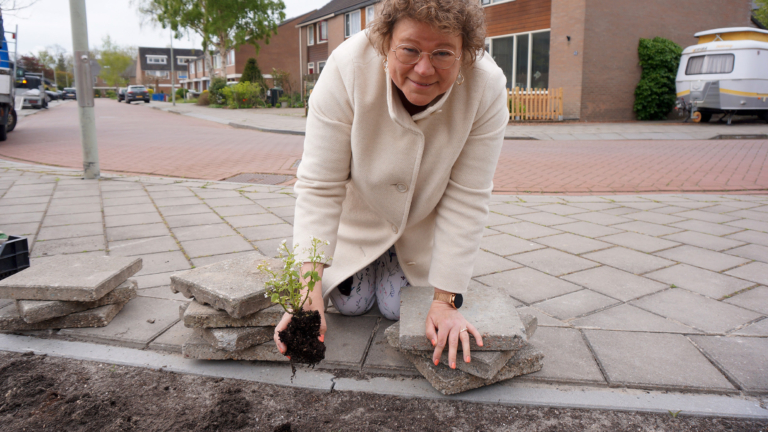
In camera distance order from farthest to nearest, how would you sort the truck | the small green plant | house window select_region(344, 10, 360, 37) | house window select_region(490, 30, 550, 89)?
house window select_region(344, 10, 360, 37), house window select_region(490, 30, 550, 89), the truck, the small green plant

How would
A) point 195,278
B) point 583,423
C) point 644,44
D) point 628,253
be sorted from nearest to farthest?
1. point 583,423
2. point 195,278
3. point 628,253
4. point 644,44

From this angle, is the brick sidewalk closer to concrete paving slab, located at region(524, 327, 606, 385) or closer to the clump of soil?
concrete paving slab, located at region(524, 327, 606, 385)

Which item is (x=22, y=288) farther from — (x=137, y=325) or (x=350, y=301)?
(x=350, y=301)

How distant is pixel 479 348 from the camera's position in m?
1.84

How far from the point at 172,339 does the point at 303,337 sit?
879 mm

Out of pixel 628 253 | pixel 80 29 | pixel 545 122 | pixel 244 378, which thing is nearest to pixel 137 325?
pixel 244 378

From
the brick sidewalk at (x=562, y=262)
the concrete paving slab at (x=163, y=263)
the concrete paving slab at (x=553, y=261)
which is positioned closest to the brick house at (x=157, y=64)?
the brick sidewalk at (x=562, y=262)

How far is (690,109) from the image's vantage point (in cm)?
1526

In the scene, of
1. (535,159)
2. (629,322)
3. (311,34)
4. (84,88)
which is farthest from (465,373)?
(311,34)

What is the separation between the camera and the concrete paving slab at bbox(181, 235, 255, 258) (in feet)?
11.2

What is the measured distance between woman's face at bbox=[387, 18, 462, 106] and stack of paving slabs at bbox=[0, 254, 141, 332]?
5.47 feet

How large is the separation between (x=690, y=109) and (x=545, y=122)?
448 cm

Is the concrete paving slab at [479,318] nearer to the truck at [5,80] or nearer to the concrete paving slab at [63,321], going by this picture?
the concrete paving slab at [63,321]

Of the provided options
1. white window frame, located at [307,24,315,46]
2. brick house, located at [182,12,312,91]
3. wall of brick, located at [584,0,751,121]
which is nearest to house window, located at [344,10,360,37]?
white window frame, located at [307,24,315,46]
